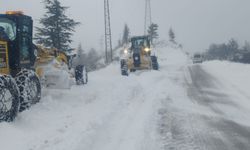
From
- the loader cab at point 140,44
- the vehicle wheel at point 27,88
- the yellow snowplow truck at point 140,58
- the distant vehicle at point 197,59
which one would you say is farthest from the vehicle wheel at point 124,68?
the distant vehicle at point 197,59

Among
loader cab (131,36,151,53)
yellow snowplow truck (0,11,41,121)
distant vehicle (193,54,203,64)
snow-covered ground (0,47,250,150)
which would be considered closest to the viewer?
snow-covered ground (0,47,250,150)

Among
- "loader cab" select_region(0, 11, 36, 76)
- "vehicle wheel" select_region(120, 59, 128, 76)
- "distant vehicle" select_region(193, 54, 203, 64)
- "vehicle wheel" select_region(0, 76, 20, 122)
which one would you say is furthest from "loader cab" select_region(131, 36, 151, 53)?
"distant vehicle" select_region(193, 54, 203, 64)

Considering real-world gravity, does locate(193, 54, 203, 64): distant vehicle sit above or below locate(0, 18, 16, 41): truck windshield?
below

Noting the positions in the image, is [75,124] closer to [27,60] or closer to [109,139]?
[109,139]

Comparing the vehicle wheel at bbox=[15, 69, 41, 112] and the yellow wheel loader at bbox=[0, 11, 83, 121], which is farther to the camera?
the vehicle wheel at bbox=[15, 69, 41, 112]

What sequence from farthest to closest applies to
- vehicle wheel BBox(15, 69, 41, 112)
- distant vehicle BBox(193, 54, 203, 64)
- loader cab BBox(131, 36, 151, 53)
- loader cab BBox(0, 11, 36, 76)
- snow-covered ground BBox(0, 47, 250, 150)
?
distant vehicle BBox(193, 54, 203, 64) < loader cab BBox(131, 36, 151, 53) < loader cab BBox(0, 11, 36, 76) < vehicle wheel BBox(15, 69, 41, 112) < snow-covered ground BBox(0, 47, 250, 150)

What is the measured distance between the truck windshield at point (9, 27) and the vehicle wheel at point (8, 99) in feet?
8.13

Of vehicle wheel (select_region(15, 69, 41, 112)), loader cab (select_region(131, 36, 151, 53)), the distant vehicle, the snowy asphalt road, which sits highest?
loader cab (select_region(131, 36, 151, 53))

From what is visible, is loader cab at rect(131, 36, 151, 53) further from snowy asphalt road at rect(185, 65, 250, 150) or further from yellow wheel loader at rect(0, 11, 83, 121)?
yellow wheel loader at rect(0, 11, 83, 121)

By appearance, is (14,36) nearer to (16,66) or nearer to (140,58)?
(16,66)

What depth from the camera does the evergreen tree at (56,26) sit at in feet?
108

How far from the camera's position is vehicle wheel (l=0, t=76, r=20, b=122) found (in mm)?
8812

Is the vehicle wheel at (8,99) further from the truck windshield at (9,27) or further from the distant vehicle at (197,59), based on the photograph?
the distant vehicle at (197,59)

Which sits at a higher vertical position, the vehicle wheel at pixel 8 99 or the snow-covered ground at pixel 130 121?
the vehicle wheel at pixel 8 99
